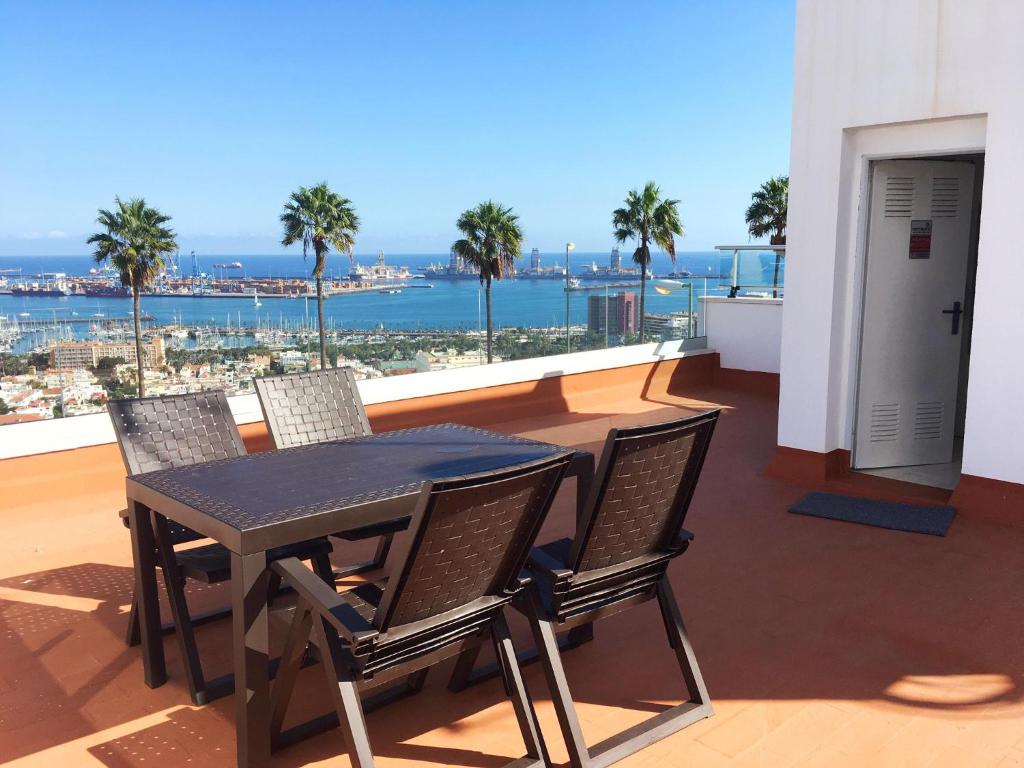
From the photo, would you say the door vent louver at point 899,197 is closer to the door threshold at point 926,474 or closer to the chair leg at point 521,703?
the door threshold at point 926,474

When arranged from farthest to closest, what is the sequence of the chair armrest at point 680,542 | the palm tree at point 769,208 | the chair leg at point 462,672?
the palm tree at point 769,208
the chair leg at point 462,672
the chair armrest at point 680,542

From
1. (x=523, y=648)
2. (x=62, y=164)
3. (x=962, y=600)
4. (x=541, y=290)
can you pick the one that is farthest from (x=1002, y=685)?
(x=62, y=164)

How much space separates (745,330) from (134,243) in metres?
7.92

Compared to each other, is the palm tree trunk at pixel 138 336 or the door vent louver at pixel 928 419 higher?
the palm tree trunk at pixel 138 336

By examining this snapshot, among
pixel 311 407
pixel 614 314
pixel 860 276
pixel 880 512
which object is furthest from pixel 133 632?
pixel 614 314

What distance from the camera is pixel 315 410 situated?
4117 millimetres

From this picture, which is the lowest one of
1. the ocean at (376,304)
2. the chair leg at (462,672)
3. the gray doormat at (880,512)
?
the gray doormat at (880,512)

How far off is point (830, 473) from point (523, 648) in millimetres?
3365

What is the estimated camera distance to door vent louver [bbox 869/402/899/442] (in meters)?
5.86

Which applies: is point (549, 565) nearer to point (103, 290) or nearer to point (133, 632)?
point (133, 632)

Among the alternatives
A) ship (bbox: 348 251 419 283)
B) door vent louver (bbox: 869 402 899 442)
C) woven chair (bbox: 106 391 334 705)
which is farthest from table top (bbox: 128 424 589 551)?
ship (bbox: 348 251 419 283)

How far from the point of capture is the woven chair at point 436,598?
2.11 m

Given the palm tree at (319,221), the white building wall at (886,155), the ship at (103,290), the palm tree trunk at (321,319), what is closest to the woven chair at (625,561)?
the white building wall at (886,155)

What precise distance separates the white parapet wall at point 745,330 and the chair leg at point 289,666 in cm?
Answer: 805
